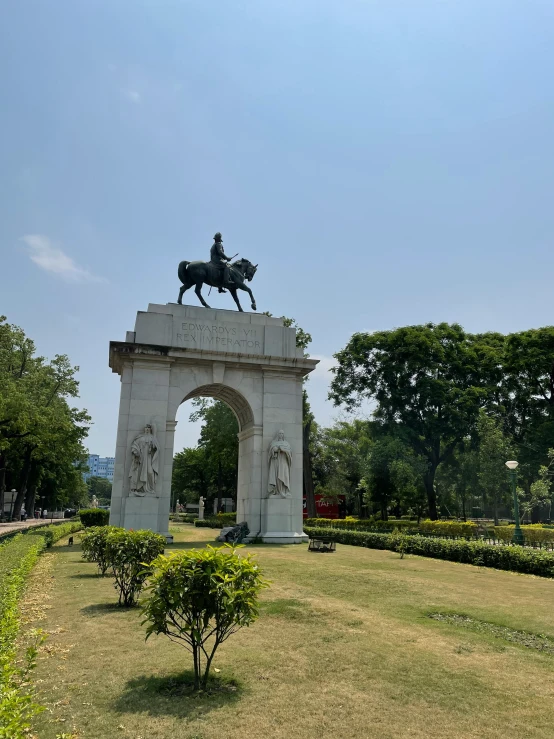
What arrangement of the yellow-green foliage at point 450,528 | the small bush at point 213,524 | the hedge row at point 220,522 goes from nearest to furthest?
the yellow-green foliage at point 450,528 → the hedge row at point 220,522 → the small bush at point 213,524

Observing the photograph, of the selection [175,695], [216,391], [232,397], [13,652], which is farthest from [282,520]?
[175,695]

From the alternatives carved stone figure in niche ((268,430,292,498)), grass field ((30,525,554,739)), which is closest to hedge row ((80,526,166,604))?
grass field ((30,525,554,739))

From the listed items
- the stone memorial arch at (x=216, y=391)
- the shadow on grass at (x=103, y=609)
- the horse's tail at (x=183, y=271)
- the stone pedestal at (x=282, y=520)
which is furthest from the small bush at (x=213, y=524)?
the shadow on grass at (x=103, y=609)

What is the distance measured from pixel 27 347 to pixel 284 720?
128ft

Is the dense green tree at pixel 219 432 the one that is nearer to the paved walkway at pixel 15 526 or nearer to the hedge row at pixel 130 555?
the paved walkway at pixel 15 526

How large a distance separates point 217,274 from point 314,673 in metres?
18.9

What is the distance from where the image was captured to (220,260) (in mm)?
23219

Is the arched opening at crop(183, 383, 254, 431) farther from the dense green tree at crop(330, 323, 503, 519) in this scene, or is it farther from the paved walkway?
the dense green tree at crop(330, 323, 503, 519)

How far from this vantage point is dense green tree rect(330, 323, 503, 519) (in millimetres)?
34812

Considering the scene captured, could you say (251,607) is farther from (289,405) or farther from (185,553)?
(289,405)

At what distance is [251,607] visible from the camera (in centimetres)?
543

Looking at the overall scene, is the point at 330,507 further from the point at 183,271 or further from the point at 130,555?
the point at 130,555

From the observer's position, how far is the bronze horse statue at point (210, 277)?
22.8m

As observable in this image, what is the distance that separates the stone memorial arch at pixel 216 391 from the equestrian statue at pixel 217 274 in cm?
103
